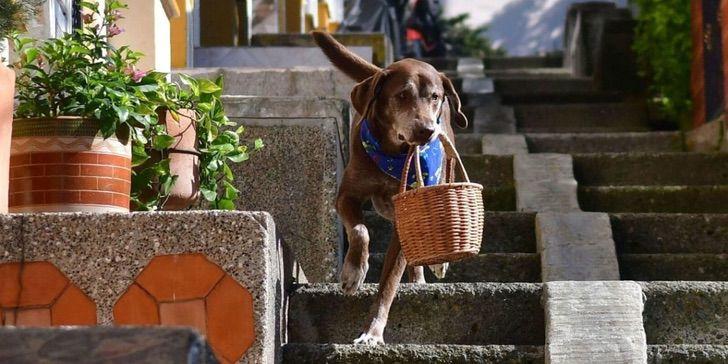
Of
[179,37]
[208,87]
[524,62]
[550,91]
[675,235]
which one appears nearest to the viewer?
[208,87]

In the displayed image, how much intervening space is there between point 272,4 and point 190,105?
23.2ft

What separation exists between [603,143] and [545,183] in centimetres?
137

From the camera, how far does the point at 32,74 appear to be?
5723mm

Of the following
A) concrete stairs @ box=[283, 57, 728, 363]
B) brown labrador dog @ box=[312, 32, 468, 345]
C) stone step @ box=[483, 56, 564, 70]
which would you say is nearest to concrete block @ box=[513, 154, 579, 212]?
concrete stairs @ box=[283, 57, 728, 363]

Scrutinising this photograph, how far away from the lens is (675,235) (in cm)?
717

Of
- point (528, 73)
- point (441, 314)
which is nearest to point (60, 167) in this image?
point (441, 314)

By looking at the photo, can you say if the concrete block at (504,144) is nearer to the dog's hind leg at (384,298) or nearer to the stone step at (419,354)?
the dog's hind leg at (384,298)

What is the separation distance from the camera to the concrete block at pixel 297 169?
22.3 ft

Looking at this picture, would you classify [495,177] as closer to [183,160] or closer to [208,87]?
[208,87]

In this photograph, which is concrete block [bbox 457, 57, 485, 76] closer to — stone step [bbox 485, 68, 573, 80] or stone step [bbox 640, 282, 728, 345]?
stone step [bbox 485, 68, 573, 80]

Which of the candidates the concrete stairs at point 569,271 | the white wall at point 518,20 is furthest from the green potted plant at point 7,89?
the white wall at point 518,20

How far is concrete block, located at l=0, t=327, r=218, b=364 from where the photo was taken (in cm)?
310

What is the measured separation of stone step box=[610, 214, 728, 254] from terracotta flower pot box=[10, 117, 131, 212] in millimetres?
2698

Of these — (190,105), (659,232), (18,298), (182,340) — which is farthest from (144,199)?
(182,340)
